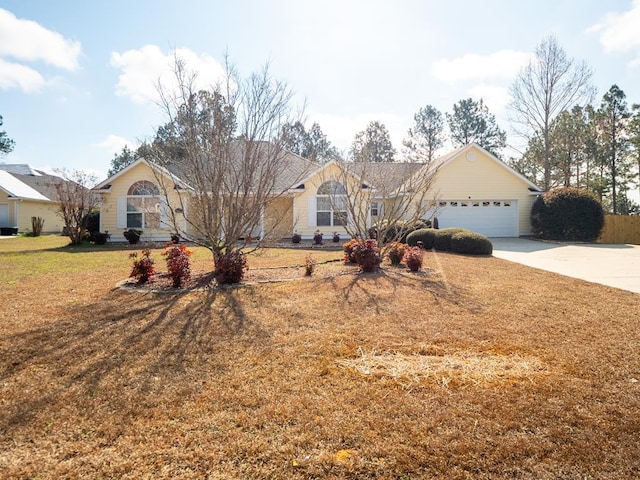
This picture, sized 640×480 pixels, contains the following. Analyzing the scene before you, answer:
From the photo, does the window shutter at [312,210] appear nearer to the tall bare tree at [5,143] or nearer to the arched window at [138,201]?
the arched window at [138,201]

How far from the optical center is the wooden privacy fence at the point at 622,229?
19.0 metres

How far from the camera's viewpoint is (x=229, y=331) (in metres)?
4.74

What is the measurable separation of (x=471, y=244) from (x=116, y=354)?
38.2 ft

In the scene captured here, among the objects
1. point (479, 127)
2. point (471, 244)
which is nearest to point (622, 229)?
point (471, 244)

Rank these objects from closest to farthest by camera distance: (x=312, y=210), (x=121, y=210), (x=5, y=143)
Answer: (x=312, y=210)
(x=121, y=210)
(x=5, y=143)

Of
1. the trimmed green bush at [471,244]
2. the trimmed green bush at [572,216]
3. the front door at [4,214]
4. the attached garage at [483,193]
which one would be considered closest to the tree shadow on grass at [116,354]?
the trimmed green bush at [471,244]

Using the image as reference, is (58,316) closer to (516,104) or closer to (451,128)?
(516,104)

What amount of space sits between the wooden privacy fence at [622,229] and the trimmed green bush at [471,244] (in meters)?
11.4

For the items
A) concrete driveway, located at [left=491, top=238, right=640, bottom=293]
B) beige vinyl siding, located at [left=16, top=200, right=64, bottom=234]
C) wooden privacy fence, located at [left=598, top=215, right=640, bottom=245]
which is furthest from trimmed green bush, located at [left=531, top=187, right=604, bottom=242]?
beige vinyl siding, located at [left=16, top=200, right=64, bottom=234]

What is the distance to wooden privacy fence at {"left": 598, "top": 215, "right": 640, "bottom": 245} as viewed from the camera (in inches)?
750

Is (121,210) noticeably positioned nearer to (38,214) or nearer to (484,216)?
(38,214)

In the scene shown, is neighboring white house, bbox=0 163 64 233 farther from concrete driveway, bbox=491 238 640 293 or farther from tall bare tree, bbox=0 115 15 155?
concrete driveway, bbox=491 238 640 293

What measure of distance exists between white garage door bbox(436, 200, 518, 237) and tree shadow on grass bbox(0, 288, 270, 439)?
16.6 metres

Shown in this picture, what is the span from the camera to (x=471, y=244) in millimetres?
12539
